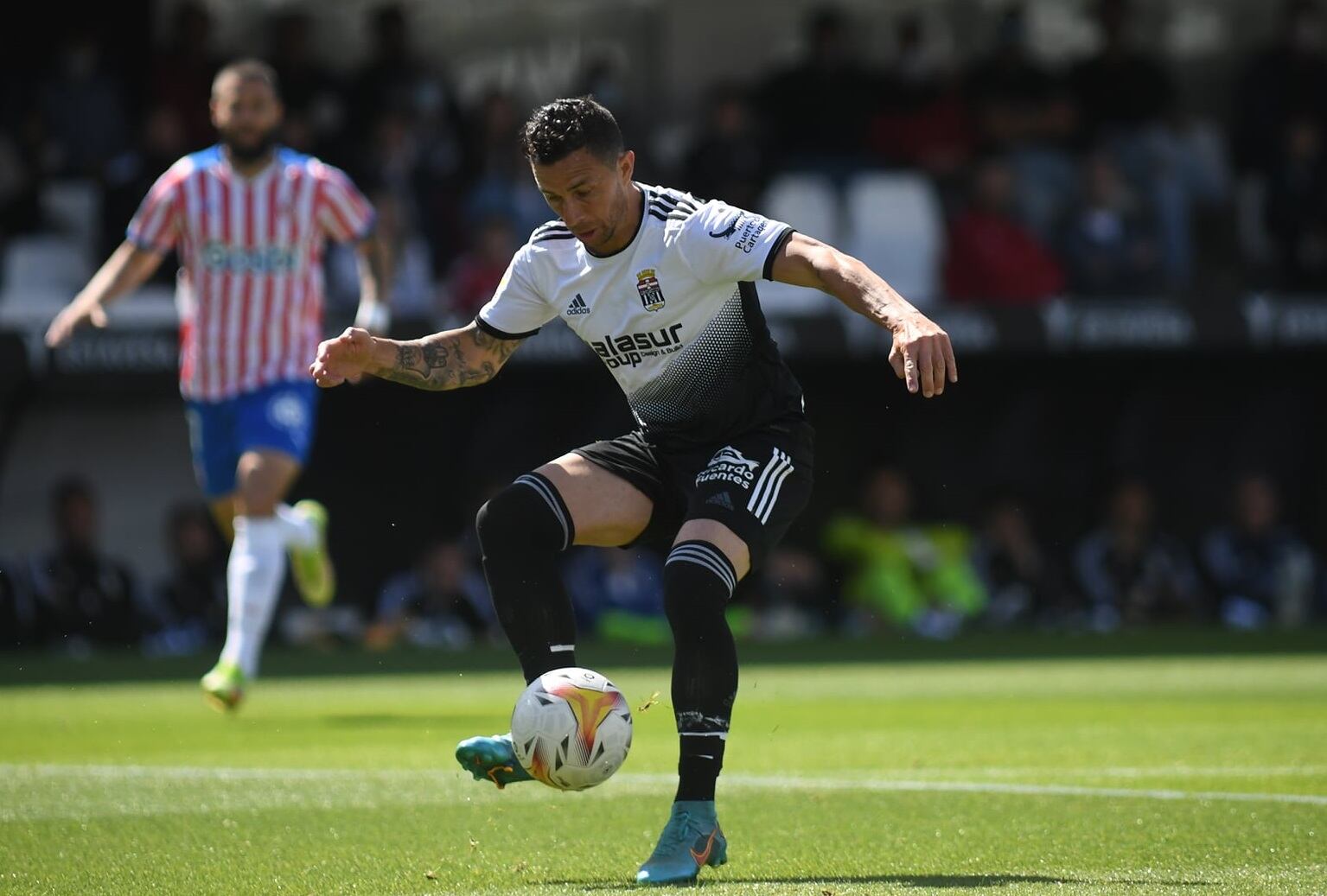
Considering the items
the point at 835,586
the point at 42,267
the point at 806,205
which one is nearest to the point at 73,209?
the point at 42,267

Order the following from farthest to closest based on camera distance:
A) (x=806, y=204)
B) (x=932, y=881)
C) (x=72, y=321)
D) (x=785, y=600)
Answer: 1. (x=806, y=204)
2. (x=785, y=600)
3. (x=72, y=321)
4. (x=932, y=881)

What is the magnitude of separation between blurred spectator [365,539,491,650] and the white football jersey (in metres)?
9.14

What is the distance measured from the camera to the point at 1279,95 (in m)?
17.7

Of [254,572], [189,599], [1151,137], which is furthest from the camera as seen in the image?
[1151,137]

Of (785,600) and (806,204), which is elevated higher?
(806,204)

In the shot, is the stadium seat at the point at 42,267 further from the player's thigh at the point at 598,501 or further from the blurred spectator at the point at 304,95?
the player's thigh at the point at 598,501

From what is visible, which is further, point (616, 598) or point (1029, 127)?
point (1029, 127)

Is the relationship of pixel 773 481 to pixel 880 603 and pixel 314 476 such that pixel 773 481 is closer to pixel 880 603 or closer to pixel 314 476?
pixel 880 603

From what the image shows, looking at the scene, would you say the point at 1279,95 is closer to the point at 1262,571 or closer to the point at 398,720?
the point at 1262,571

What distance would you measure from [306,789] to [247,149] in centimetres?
367

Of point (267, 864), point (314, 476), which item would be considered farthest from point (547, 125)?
point (314, 476)

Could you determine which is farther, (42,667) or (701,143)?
(701,143)

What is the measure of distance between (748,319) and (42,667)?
8174 millimetres

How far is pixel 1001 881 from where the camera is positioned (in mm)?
4508
